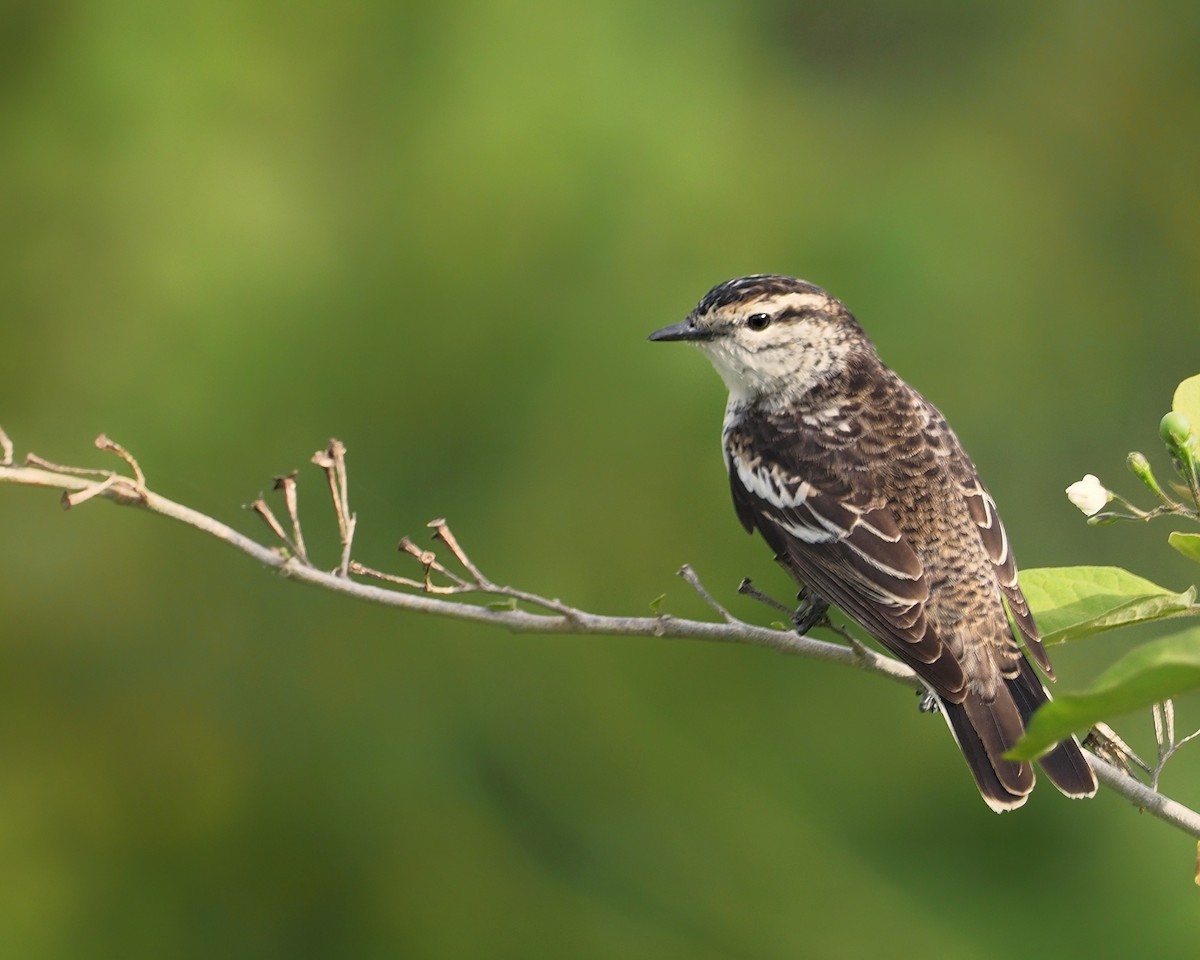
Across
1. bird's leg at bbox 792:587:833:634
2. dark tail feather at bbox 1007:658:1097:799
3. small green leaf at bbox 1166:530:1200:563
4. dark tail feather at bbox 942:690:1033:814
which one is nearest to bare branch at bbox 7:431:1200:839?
dark tail feather at bbox 1007:658:1097:799

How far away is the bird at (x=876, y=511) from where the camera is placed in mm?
3707

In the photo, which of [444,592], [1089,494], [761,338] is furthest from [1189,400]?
[761,338]

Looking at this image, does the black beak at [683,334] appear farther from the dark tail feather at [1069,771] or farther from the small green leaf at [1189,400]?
the small green leaf at [1189,400]

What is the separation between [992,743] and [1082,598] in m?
1.13

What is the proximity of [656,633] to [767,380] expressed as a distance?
5.94 ft

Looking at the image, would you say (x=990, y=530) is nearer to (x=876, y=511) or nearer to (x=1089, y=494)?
(x=876, y=511)

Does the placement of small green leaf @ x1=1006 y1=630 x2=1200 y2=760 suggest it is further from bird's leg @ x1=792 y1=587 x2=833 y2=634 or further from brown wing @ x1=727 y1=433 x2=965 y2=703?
bird's leg @ x1=792 y1=587 x2=833 y2=634

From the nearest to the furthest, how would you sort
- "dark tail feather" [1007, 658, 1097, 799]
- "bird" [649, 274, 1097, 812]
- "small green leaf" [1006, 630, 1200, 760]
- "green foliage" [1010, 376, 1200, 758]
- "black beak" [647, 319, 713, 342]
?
"small green leaf" [1006, 630, 1200, 760] < "green foliage" [1010, 376, 1200, 758] < "dark tail feather" [1007, 658, 1097, 799] < "bird" [649, 274, 1097, 812] < "black beak" [647, 319, 713, 342]

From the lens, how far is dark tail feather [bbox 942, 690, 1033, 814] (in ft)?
11.7

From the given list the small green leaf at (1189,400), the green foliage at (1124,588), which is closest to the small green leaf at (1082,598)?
the green foliage at (1124,588)

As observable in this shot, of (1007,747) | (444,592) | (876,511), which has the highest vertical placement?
(876,511)

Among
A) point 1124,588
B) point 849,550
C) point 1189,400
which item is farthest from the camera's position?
point 849,550

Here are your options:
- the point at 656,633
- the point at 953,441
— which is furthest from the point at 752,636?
the point at 953,441

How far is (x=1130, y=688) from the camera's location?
1436mm
